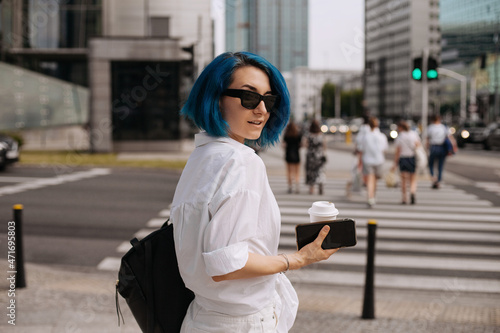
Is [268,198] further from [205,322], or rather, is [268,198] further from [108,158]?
[108,158]

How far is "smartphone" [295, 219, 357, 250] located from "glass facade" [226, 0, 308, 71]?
74315mm

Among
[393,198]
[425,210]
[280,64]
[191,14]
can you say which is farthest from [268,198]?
[280,64]

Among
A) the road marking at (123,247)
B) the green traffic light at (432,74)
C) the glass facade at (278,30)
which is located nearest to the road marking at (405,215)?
the road marking at (123,247)

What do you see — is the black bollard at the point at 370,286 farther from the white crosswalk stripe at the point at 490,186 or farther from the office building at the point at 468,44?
the office building at the point at 468,44

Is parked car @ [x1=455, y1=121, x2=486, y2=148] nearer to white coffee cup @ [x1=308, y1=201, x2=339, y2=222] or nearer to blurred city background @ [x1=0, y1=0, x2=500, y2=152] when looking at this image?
blurred city background @ [x1=0, y1=0, x2=500, y2=152]

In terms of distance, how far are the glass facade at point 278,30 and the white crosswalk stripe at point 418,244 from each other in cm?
6468

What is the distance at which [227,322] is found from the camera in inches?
70.4

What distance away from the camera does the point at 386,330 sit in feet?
15.2

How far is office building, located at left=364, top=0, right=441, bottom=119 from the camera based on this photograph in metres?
134

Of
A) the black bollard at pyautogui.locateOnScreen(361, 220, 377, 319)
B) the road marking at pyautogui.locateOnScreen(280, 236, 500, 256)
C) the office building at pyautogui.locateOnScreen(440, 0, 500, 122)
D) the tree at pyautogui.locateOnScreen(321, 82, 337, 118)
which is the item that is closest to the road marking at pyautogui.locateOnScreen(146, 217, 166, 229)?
the road marking at pyautogui.locateOnScreen(280, 236, 500, 256)

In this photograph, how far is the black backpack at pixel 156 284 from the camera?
6.14ft

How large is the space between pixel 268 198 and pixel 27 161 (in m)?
20.9

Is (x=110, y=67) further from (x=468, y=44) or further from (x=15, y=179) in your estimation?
(x=468, y=44)

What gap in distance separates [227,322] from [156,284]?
26 cm
